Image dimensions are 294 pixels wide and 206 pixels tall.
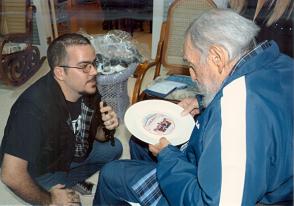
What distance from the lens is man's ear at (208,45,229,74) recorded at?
715 mm

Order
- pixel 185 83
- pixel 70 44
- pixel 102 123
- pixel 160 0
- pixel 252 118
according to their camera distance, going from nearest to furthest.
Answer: pixel 252 118, pixel 70 44, pixel 102 123, pixel 160 0, pixel 185 83

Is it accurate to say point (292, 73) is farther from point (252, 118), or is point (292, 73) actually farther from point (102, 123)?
point (102, 123)

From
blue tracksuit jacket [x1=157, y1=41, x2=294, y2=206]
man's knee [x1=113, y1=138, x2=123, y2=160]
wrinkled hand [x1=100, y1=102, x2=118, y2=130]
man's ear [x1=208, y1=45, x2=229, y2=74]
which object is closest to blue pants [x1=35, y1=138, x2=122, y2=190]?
man's knee [x1=113, y1=138, x2=123, y2=160]

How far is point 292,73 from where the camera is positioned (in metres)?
0.75

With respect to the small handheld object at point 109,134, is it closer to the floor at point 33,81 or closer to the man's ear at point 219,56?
the floor at point 33,81

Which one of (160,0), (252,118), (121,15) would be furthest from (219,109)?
(160,0)

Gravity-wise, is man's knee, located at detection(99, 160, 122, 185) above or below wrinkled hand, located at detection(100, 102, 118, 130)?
below

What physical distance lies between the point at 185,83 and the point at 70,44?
32.7 inches

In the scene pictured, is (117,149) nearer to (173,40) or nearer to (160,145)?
(160,145)

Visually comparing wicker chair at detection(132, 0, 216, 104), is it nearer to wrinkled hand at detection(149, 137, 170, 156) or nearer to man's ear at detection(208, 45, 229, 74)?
wrinkled hand at detection(149, 137, 170, 156)

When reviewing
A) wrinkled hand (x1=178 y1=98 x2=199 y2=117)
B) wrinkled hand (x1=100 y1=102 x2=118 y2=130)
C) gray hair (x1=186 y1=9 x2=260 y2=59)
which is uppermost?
gray hair (x1=186 y1=9 x2=260 y2=59)

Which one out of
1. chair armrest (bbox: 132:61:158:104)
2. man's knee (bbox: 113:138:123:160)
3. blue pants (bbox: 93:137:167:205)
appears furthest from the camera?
chair armrest (bbox: 132:61:158:104)

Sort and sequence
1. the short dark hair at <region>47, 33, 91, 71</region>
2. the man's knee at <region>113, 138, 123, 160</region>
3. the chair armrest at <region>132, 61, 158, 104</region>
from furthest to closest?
the chair armrest at <region>132, 61, 158, 104</region> < the man's knee at <region>113, 138, 123, 160</region> < the short dark hair at <region>47, 33, 91, 71</region>

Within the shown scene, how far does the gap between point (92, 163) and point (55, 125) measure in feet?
1.03
